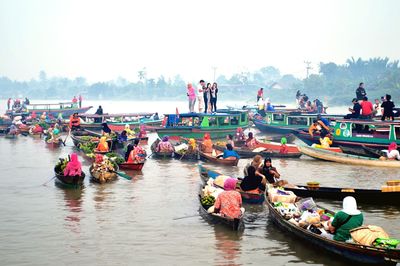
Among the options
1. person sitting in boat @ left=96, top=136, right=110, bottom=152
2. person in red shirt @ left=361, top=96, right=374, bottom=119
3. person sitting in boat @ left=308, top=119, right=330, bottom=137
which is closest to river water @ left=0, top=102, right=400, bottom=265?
person sitting in boat @ left=96, top=136, right=110, bottom=152

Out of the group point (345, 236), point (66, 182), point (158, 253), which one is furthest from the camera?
point (66, 182)

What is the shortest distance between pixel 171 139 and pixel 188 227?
19.6 m

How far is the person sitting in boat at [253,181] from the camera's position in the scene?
58.5ft

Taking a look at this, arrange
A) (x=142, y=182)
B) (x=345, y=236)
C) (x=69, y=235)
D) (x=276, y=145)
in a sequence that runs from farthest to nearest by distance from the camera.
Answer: (x=276, y=145), (x=142, y=182), (x=69, y=235), (x=345, y=236)

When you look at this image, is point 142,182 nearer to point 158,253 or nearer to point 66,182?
point 66,182

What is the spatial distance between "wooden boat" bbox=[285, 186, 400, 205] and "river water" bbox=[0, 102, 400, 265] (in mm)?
251

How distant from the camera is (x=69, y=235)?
1572 centimetres

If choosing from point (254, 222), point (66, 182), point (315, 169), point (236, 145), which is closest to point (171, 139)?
point (236, 145)

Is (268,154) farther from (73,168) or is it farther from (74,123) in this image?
(74,123)

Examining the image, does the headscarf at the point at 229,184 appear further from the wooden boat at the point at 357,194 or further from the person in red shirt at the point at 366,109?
the person in red shirt at the point at 366,109

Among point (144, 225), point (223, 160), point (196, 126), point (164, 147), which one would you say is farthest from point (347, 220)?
point (196, 126)

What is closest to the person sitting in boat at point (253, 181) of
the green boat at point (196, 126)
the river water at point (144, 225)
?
the river water at point (144, 225)

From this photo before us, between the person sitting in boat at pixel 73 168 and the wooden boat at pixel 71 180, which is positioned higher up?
the person sitting in boat at pixel 73 168

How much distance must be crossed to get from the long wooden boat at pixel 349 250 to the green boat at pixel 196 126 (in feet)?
70.6
